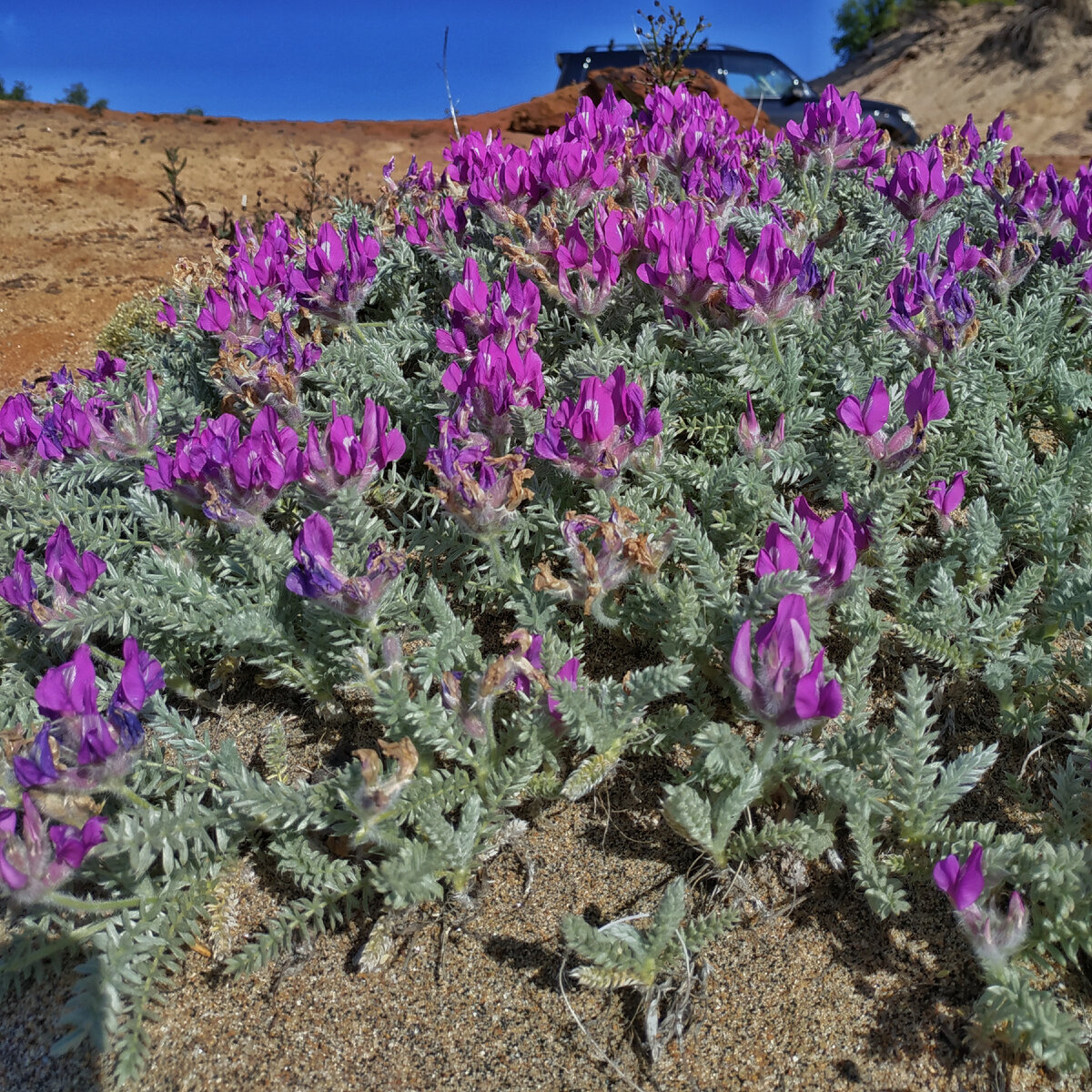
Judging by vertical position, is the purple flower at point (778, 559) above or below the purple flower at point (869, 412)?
below

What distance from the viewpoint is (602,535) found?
6.38 ft

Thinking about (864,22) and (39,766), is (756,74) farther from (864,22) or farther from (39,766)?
(864,22)

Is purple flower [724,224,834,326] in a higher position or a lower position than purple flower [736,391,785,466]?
higher

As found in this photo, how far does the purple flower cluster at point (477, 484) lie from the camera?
196 cm

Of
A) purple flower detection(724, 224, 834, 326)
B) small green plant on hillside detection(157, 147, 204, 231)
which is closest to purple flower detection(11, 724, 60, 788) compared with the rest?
purple flower detection(724, 224, 834, 326)

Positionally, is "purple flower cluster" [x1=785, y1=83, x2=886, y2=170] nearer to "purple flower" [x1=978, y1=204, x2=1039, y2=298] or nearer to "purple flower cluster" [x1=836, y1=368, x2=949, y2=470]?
"purple flower" [x1=978, y1=204, x2=1039, y2=298]

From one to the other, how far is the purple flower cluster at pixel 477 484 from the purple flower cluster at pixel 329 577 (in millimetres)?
201

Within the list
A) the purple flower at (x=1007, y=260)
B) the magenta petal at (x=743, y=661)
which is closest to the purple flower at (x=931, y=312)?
the purple flower at (x=1007, y=260)

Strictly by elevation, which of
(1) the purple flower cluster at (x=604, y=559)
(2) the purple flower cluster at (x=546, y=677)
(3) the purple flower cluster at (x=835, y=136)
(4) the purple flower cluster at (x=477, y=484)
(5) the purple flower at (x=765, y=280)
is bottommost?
A: (2) the purple flower cluster at (x=546, y=677)

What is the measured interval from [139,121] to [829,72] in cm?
3467

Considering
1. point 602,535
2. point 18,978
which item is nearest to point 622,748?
point 602,535

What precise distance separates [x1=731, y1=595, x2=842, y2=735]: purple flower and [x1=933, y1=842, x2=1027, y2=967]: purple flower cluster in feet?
1.09

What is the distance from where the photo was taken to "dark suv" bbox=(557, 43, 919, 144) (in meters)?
11.3

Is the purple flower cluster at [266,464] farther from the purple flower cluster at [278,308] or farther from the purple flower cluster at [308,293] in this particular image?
the purple flower cluster at [308,293]
